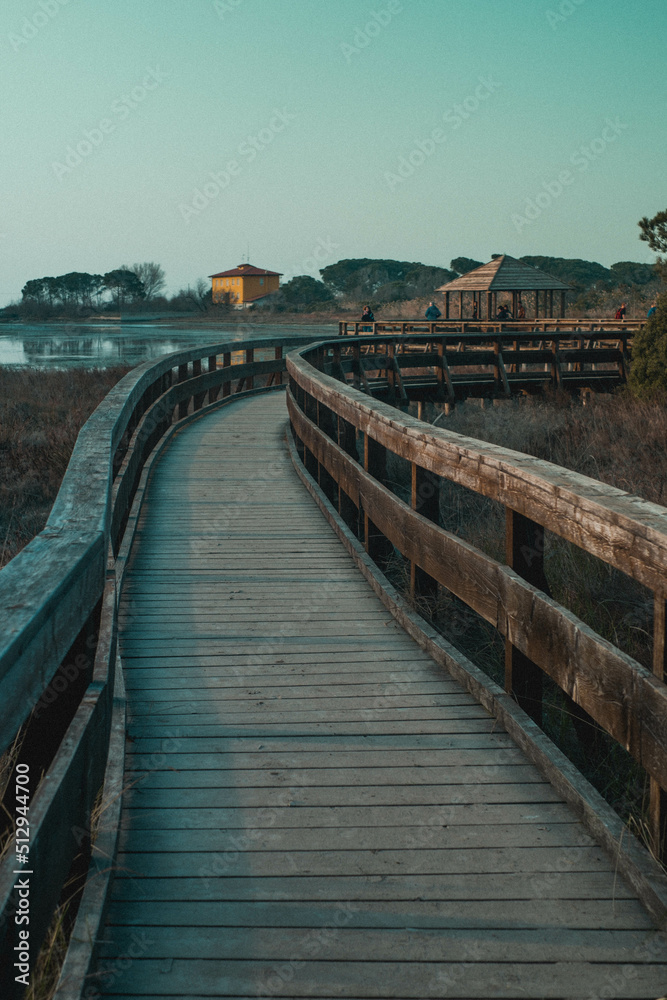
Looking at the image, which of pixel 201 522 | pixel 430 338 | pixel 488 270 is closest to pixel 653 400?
pixel 430 338

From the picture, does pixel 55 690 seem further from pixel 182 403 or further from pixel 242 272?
pixel 242 272

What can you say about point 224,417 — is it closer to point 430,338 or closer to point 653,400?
point 430,338

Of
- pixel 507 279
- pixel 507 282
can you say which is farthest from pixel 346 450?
pixel 507 279

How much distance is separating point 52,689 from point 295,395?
799 cm

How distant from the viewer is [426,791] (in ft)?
9.12

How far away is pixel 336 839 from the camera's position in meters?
2.53

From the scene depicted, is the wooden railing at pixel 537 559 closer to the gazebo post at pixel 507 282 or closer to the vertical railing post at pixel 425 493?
the vertical railing post at pixel 425 493

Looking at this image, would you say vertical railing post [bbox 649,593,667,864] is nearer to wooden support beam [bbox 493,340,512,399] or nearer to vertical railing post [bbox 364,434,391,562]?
vertical railing post [bbox 364,434,391,562]

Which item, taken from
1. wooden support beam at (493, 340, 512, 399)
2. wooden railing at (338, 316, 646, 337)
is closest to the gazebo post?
wooden railing at (338, 316, 646, 337)

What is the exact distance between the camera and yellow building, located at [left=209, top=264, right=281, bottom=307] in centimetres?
10419

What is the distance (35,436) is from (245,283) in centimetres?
9355

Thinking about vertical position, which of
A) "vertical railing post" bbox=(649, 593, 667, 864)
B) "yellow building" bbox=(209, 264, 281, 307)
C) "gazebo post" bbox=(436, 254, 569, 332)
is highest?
"yellow building" bbox=(209, 264, 281, 307)

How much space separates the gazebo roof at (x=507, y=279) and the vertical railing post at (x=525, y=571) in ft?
113

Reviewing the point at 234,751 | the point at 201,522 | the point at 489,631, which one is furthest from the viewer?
the point at 201,522
